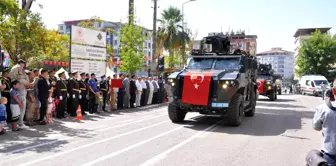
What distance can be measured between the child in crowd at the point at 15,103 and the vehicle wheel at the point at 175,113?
4.54m

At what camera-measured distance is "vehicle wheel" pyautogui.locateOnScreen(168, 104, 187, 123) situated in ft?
37.0

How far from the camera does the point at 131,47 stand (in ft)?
97.5

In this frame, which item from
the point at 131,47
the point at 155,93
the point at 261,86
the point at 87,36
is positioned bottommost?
the point at 155,93

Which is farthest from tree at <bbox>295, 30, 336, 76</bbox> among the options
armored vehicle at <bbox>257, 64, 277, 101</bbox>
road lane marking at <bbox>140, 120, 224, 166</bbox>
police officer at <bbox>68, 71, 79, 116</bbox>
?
Result: road lane marking at <bbox>140, 120, 224, 166</bbox>

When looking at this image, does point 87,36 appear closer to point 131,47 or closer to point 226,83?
point 226,83

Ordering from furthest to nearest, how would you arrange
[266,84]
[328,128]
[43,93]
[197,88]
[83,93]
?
[266,84] → [83,93] → [43,93] → [197,88] → [328,128]

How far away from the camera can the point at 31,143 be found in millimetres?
7852

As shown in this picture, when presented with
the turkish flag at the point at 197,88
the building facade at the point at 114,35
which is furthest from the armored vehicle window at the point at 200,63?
the building facade at the point at 114,35

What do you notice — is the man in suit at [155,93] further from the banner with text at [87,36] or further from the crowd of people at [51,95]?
the banner with text at [87,36]

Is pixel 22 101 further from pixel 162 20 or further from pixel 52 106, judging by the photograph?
pixel 162 20

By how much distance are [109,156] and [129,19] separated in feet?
80.1

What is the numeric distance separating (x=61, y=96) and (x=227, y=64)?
603 cm

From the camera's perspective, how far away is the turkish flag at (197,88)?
10.4 meters

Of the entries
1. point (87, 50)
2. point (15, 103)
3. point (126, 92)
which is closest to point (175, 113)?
point (15, 103)
